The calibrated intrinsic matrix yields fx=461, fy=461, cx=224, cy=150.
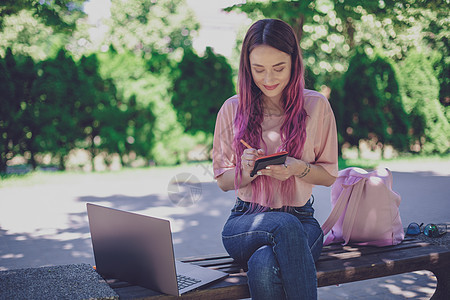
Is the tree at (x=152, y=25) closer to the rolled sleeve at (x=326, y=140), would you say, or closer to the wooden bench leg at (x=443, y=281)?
the rolled sleeve at (x=326, y=140)

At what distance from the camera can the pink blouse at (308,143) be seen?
8.66 ft

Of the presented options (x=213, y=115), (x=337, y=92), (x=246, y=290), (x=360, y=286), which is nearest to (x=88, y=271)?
(x=246, y=290)

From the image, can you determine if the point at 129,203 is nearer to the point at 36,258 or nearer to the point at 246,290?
the point at 36,258

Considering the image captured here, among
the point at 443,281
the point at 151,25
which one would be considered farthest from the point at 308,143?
the point at 151,25

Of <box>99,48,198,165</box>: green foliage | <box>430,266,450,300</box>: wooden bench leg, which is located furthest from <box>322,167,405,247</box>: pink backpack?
<box>99,48,198,165</box>: green foliage

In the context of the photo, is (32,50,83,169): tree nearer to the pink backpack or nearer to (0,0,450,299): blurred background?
(0,0,450,299): blurred background

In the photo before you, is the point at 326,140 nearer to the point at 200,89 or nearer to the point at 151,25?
the point at 200,89

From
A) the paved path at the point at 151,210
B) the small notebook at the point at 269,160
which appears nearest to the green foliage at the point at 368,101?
the paved path at the point at 151,210

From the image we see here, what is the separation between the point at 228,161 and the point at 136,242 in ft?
2.77

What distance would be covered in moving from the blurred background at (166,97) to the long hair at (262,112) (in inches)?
255

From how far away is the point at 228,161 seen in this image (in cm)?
274

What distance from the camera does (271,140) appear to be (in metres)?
2.68

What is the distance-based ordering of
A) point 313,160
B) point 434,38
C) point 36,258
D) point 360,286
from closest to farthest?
point 313,160 → point 360,286 → point 36,258 → point 434,38

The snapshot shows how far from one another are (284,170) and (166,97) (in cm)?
870
